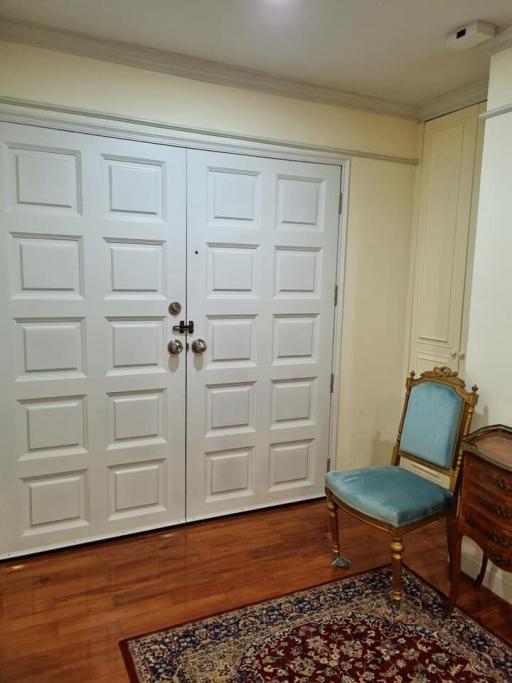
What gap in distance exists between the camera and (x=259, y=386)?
287 cm

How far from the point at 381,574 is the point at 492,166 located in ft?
6.44

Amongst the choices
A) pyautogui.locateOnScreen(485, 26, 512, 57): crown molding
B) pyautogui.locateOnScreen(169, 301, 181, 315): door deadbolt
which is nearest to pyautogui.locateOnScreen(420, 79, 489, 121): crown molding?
pyautogui.locateOnScreen(485, 26, 512, 57): crown molding

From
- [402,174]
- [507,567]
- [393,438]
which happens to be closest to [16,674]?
[507,567]

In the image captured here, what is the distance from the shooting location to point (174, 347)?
8.59 ft

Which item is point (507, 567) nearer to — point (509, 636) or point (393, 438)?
point (509, 636)

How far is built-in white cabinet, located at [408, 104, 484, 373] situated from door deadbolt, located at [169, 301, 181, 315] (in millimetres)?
1527

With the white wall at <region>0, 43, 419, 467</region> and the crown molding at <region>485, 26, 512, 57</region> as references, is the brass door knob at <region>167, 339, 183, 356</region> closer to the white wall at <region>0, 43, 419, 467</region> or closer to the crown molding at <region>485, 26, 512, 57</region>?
the white wall at <region>0, 43, 419, 467</region>

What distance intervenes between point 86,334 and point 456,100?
2.40 metres

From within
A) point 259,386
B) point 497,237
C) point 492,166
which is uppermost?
point 492,166

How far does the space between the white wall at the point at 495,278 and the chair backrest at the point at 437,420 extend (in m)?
0.11

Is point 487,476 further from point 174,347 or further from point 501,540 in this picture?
point 174,347

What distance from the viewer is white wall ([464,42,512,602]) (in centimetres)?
218

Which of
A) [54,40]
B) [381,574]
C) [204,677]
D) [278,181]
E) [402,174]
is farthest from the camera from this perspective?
[402,174]

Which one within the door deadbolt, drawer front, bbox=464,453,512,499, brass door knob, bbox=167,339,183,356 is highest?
the door deadbolt
